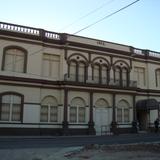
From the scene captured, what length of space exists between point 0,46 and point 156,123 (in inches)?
847

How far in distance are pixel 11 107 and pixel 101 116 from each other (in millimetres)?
11284

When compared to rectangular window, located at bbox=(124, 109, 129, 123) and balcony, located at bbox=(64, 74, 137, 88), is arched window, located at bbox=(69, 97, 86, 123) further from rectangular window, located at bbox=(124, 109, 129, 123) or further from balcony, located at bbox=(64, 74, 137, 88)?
rectangular window, located at bbox=(124, 109, 129, 123)

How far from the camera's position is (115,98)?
3722 cm

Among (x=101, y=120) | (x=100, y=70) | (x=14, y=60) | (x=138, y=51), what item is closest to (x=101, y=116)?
(x=101, y=120)

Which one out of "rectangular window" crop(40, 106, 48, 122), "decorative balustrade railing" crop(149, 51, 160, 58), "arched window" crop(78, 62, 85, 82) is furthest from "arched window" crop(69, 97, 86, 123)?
"decorative balustrade railing" crop(149, 51, 160, 58)

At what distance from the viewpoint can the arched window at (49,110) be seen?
108ft

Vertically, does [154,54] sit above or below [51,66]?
above

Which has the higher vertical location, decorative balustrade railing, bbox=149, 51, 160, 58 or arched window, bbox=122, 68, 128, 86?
decorative balustrade railing, bbox=149, 51, 160, 58

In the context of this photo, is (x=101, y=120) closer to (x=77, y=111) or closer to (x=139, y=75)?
(x=77, y=111)

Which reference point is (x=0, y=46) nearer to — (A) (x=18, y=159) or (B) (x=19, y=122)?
(B) (x=19, y=122)

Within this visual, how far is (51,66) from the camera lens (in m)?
34.4

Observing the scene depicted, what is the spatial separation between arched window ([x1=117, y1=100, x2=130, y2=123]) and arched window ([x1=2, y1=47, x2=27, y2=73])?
1338cm

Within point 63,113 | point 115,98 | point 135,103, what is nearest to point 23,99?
point 63,113

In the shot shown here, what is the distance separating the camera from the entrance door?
41106mm
